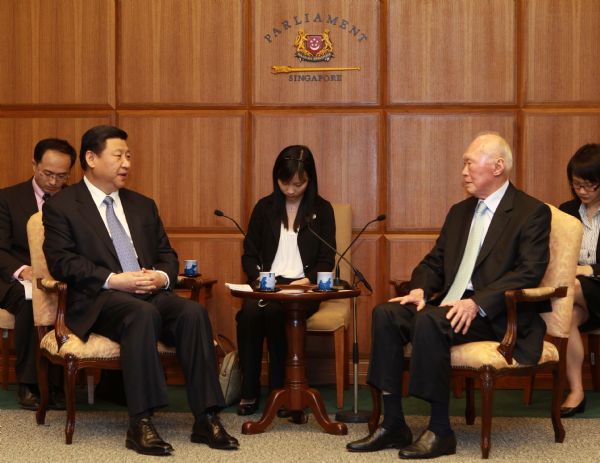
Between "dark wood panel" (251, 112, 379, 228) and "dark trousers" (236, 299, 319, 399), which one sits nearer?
"dark trousers" (236, 299, 319, 399)

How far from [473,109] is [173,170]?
76.9 inches

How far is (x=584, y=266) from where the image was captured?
5.12m

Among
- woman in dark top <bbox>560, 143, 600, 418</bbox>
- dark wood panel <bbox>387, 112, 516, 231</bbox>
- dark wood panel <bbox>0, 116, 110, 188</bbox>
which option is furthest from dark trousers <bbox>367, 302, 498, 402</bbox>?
dark wood panel <bbox>0, 116, 110, 188</bbox>

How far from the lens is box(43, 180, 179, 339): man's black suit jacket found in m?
4.32

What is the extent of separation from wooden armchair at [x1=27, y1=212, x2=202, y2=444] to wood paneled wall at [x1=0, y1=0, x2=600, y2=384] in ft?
4.69

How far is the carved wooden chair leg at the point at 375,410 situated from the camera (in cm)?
424

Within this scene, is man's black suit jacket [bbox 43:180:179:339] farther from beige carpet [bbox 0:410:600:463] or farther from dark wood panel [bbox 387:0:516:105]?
dark wood panel [bbox 387:0:516:105]

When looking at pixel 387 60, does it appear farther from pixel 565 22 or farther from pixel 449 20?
pixel 565 22

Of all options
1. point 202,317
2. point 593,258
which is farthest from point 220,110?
point 593,258

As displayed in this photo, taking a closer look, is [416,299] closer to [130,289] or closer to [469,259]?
[469,259]

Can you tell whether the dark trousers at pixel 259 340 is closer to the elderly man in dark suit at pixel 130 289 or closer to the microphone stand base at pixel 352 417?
the microphone stand base at pixel 352 417

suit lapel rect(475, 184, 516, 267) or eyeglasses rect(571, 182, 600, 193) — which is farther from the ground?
eyeglasses rect(571, 182, 600, 193)

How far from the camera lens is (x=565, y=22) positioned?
5.74 meters

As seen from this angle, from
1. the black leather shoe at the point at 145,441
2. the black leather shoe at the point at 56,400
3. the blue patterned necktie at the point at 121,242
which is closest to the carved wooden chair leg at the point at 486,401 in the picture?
the black leather shoe at the point at 145,441
